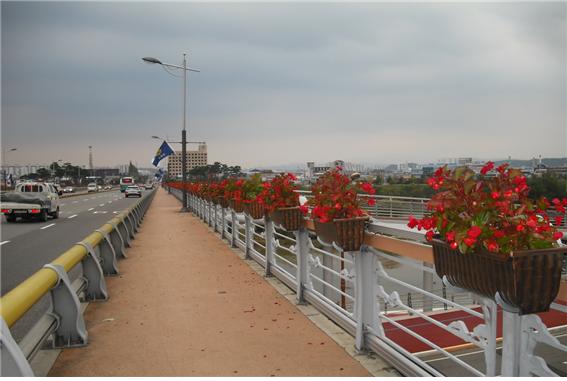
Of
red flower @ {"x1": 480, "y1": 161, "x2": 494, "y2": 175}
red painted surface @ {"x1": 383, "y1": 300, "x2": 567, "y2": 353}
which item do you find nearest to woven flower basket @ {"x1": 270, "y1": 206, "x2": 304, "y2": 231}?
red flower @ {"x1": 480, "y1": 161, "x2": 494, "y2": 175}

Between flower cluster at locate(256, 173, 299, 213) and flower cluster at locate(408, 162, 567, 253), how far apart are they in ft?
11.7

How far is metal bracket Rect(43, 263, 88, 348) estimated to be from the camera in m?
4.14

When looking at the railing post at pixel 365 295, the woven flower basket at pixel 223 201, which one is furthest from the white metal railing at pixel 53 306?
the woven flower basket at pixel 223 201

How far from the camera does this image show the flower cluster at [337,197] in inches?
161

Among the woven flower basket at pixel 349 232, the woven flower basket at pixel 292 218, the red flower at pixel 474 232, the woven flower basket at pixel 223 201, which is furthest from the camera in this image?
the woven flower basket at pixel 223 201

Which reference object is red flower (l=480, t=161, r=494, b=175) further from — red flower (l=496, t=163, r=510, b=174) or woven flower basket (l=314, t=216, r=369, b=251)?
woven flower basket (l=314, t=216, r=369, b=251)

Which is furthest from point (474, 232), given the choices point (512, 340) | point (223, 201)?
point (223, 201)

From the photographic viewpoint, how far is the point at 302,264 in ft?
18.6

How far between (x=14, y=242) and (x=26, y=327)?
29.3 feet

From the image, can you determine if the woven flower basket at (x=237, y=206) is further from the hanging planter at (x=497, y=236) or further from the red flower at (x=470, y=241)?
the red flower at (x=470, y=241)

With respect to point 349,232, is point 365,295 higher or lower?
lower

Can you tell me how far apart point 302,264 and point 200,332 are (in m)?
1.58

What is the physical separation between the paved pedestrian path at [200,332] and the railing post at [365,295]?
0.24 meters

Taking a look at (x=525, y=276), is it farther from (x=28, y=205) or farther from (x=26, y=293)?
(x=28, y=205)
